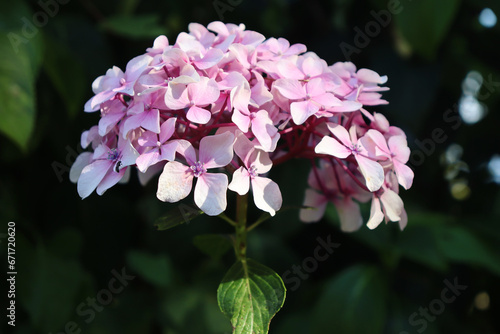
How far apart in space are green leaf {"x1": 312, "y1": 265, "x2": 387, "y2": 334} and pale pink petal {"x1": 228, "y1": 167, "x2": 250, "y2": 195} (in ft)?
2.52

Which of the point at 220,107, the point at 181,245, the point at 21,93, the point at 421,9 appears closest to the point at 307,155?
the point at 220,107

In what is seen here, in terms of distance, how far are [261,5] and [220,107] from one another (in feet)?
3.13

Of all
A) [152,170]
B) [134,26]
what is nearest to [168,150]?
[152,170]

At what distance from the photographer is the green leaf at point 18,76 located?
872 millimetres

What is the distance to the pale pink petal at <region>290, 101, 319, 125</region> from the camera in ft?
1.60

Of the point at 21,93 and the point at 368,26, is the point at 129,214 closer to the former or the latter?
the point at 21,93

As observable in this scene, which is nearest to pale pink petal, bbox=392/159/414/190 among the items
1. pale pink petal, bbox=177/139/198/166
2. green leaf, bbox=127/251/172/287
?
pale pink petal, bbox=177/139/198/166

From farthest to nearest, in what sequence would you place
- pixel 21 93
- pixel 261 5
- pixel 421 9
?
pixel 261 5 < pixel 421 9 < pixel 21 93

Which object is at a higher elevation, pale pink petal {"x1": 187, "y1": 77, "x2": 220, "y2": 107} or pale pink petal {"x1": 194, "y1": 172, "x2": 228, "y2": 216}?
pale pink petal {"x1": 187, "y1": 77, "x2": 220, "y2": 107}

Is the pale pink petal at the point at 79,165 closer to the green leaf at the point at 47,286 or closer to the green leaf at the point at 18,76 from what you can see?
the green leaf at the point at 18,76

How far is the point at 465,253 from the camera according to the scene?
3.98 feet

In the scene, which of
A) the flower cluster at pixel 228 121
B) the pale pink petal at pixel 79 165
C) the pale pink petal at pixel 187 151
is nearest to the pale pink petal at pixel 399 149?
the flower cluster at pixel 228 121

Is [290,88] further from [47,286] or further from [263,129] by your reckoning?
[47,286]

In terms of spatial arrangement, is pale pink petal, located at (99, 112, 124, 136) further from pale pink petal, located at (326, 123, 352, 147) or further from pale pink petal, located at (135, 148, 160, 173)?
pale pink petal, located at (326, 123, 352, 147)
